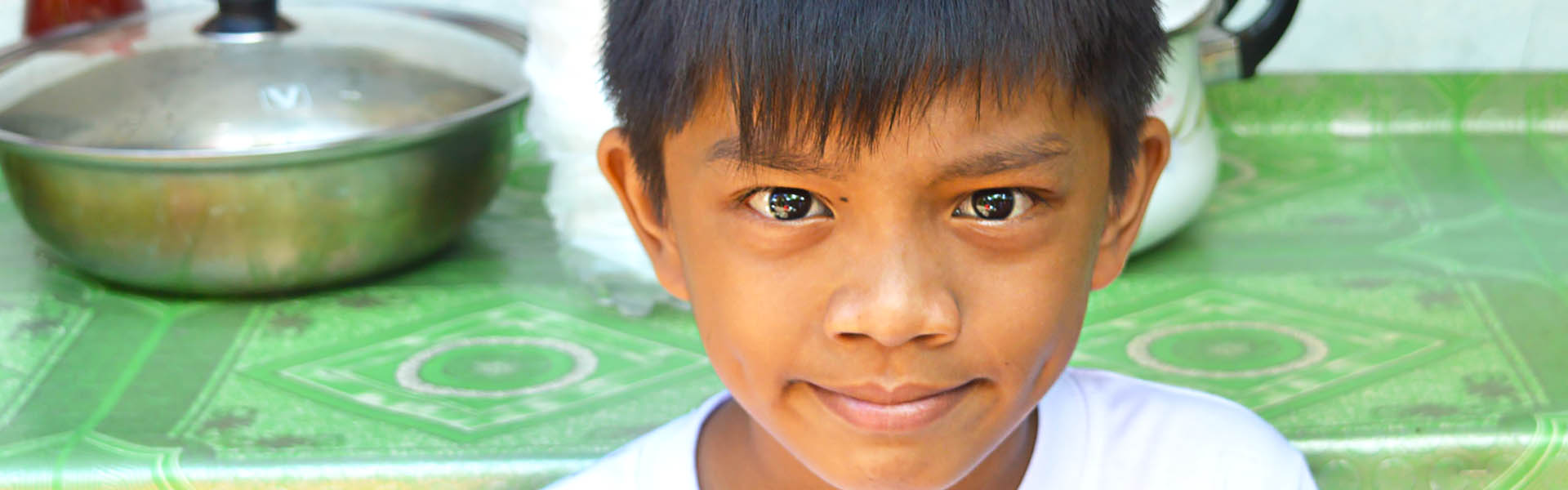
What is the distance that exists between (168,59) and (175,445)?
0.27 metres

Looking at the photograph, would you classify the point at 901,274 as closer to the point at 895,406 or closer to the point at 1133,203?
the point at 895,406

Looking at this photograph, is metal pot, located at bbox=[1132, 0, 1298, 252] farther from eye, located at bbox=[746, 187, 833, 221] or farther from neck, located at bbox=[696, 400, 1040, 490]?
eye, located at bbox=[746, 187, 833, 221]

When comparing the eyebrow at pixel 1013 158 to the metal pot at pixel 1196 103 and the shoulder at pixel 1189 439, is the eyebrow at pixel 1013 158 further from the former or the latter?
the metal pot at pixel 1196 103

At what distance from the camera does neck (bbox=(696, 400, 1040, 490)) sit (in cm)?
72

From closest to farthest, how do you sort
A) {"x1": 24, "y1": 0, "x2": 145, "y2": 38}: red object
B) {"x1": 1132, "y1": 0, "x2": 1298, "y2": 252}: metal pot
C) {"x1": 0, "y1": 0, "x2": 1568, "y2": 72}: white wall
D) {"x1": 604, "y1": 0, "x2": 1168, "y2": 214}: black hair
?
{"x1": 604, "y1": 0, "x2": 1168, "y2": 214}: black hair, {"x1": 1132, "y1": 0, "x2": 1298, "y2": 252}: metal pot, {"x1": 24, "y1": 0, "x2": 145, "y2": 38}: red object, {"x1": 0, "y1": 0, "x2": 1568, "y2": 72}: white wall

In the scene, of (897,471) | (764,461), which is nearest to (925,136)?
(897,471)

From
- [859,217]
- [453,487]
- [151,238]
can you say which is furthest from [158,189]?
[859,217]

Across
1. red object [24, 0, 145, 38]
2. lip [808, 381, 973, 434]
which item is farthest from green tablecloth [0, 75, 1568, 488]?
lip [808, 381, 973, 434]

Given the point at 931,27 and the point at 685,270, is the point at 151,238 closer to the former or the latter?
the point at 685,270

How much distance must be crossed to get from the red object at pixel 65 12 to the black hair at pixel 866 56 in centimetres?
76

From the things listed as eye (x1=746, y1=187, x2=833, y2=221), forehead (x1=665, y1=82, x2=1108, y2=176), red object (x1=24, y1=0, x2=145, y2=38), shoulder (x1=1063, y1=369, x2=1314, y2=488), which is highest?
forehead (x1=665, y1=82, x2=1108, y2=176)

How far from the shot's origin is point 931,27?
0.53 m

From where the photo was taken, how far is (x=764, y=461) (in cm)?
73

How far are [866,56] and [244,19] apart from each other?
588 mm
